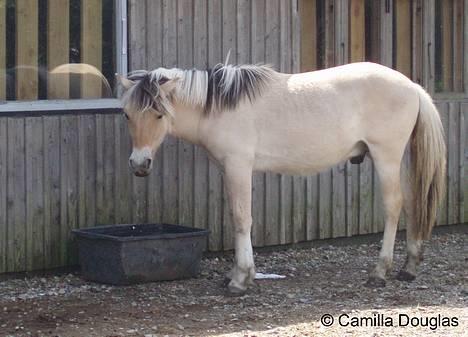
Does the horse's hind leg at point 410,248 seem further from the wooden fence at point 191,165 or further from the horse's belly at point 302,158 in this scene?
the wooden fence at point 191,165

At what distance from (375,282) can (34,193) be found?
257 centimetres

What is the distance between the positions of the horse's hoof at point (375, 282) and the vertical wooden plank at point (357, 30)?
2.60 m

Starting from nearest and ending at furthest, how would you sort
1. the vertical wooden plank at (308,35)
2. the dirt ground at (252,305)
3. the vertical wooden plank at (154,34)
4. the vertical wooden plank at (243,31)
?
the dirt ground at (252,305) < the vertical wooden plank at (154,34) < the vertical wooden plank at (243,31) < the vertical wooden plank at (308,35)

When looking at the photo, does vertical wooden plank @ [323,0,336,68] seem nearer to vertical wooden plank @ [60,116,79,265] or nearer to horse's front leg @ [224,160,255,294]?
horse's front leg @ [224,160,255,294]

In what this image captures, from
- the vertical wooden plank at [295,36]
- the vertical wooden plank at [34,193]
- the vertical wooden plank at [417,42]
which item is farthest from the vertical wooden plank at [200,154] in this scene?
the vertical wooden plank at [417,42]

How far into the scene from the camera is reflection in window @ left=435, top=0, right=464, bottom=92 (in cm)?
990

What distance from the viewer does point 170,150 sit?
8078 millimetres

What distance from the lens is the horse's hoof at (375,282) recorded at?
7.28 m

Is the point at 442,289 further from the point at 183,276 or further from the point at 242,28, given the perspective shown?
the point at 242,28

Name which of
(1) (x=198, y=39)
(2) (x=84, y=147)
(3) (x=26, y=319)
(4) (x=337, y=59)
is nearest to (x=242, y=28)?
(1) (x=198, y=39)

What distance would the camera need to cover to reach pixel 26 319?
6.23 meters

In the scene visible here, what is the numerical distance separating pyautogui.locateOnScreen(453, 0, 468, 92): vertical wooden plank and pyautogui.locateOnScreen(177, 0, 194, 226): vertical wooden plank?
316 centimetres

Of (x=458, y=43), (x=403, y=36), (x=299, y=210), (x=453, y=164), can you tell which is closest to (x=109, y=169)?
(x=299, y=210)

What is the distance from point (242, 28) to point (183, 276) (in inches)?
89.3
